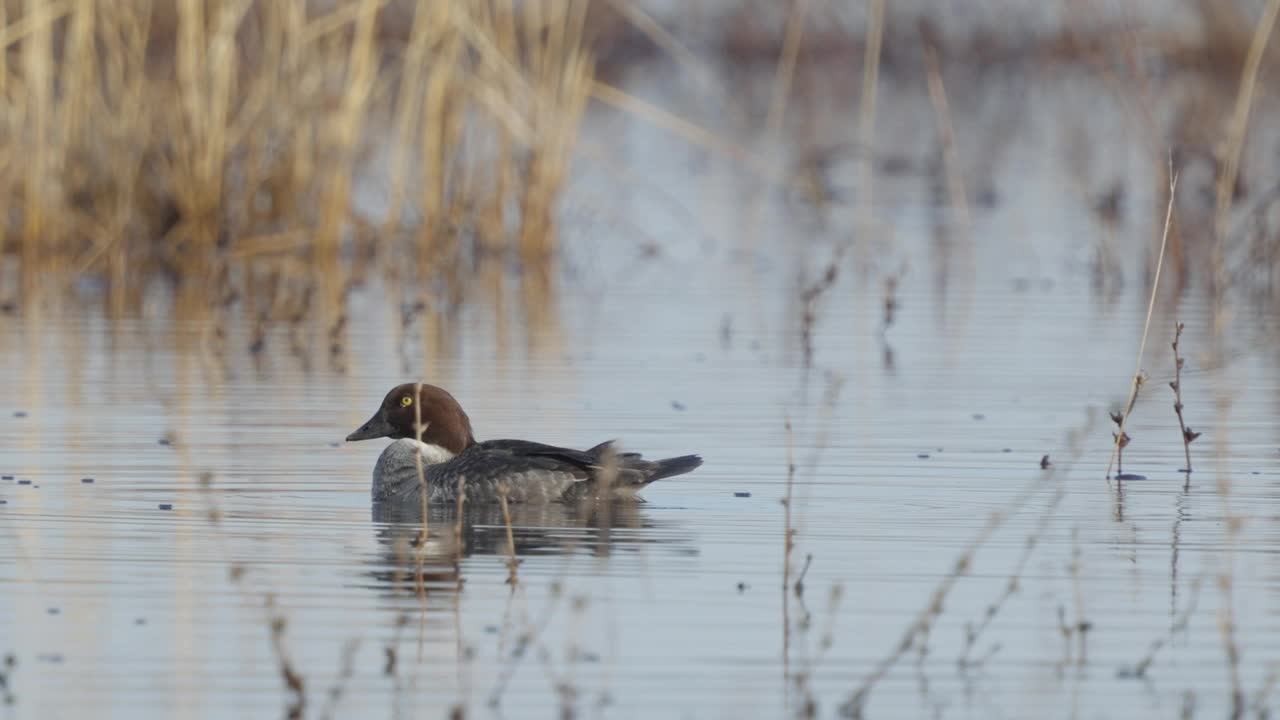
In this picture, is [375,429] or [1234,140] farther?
[1234,140]

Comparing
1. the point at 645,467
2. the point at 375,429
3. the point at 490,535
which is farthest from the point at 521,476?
the point at 375,429

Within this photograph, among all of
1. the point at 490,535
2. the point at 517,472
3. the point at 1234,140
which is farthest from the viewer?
the point at 1234,140

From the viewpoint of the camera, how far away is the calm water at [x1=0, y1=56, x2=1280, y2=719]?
598 cm

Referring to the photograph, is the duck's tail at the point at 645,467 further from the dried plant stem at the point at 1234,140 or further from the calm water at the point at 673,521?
the dried plant stem at the point at 1234,140

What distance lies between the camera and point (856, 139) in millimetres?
28766

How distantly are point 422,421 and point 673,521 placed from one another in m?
1.56

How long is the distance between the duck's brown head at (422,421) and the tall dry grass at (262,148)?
5.16 meters

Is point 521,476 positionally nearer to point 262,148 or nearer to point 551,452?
point 551,452

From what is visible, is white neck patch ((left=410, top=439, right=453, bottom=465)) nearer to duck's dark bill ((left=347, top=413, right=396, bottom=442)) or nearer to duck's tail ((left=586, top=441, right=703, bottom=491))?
duck's dark bill ((left=347, top=413, right=396, bottom=442))

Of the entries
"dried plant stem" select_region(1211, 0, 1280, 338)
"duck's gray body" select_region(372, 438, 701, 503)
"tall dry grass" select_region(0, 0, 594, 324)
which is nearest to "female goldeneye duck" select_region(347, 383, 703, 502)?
"duck's gray body" select_region(372, 438, 701, 503)

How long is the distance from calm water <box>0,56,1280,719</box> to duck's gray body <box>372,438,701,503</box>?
0.45 ft

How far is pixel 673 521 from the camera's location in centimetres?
841

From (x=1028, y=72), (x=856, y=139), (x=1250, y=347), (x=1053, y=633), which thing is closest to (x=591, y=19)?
(x=856, y=139)

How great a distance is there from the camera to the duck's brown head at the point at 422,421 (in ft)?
31.5
